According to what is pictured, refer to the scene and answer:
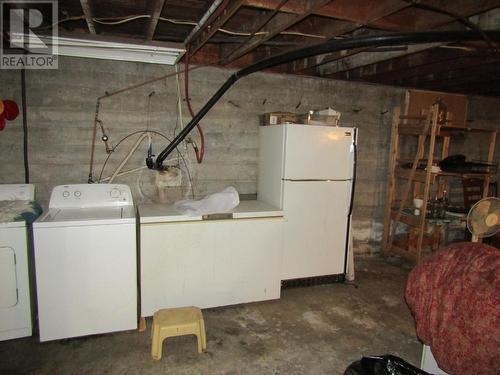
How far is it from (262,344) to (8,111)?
2821 mm

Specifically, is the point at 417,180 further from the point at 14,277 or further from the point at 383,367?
the point at 14,277

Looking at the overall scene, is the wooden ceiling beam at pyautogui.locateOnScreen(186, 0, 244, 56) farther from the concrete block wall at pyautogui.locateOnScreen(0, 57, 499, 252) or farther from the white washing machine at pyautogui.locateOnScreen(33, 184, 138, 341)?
the white washing machine at pyautogui.locateOnScreen(33, 184, 138, 341)

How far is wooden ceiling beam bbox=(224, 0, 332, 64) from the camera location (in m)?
1.88

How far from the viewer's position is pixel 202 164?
133 inches

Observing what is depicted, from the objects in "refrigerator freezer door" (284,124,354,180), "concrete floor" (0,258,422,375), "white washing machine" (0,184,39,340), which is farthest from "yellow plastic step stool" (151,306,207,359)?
"refrigerator freezer door" (284,124,354,180)

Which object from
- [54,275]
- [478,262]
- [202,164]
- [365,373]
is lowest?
[365,373]

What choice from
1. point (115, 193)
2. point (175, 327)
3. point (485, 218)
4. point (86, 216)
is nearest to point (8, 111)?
point (115, 193)

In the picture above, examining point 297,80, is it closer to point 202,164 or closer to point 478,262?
point 202,164

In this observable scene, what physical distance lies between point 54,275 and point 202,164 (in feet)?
5.54

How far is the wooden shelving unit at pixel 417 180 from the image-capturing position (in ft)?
11.8

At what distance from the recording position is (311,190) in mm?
3119

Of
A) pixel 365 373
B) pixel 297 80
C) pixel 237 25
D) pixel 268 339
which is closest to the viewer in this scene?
pixel 365 373

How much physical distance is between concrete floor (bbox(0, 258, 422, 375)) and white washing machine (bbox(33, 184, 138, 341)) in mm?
174

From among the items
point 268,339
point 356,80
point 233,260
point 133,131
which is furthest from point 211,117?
point 268,339
